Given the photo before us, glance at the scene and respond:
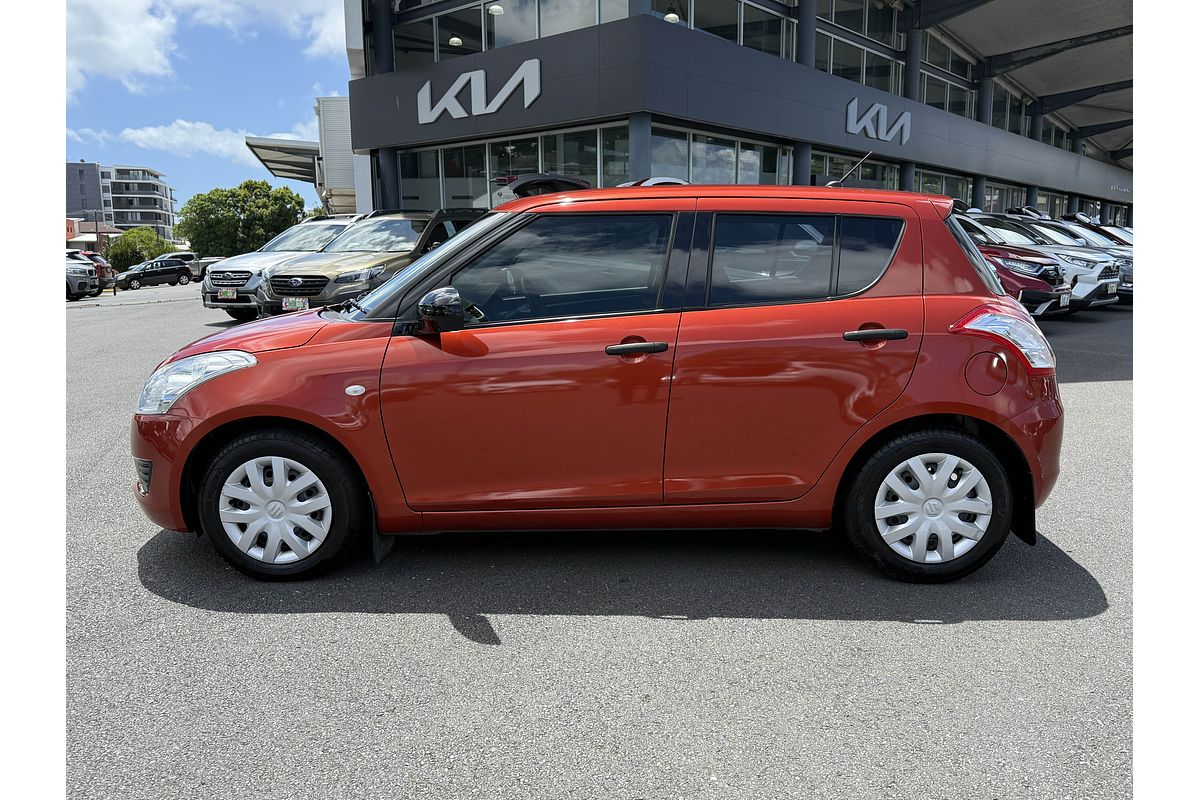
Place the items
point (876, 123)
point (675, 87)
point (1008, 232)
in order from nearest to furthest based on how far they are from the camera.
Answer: point (1008, 232) → point (675, 87) → point (876, 123)

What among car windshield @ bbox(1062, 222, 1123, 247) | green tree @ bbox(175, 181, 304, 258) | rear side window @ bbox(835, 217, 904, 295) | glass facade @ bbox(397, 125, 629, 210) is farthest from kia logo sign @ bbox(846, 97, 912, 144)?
green tree @ bbox(175, 181, 304, 258)

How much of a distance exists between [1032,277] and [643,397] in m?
11.2

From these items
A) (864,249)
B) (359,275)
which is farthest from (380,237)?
(864,249)

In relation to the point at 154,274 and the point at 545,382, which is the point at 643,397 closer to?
the point at 545,382

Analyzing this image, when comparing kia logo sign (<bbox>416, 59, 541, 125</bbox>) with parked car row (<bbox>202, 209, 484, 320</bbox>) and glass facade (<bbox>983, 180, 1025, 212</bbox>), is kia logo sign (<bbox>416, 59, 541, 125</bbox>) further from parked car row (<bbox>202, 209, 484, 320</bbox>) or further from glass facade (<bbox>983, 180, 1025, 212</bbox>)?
glass facade (<bbox>983, 180, 1025, 212</bbox>)

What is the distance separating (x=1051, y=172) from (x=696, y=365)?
143 feet

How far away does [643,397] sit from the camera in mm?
3498

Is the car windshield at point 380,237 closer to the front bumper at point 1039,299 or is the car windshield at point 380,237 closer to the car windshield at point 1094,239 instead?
the front bumper at point 1039,299

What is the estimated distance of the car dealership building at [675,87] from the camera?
17.5 meters

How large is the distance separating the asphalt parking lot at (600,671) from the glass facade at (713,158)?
15.1 m

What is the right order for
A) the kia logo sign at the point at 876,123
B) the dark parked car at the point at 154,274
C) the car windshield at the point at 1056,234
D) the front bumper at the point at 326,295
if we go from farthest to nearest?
1. the dark parked car at the point at 154,274
2. the kia logo sign at the point at 876,123
3. the car windshield at the point at 1056,234
4. the front bumper at the point at 326,295

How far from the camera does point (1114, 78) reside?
3888cm

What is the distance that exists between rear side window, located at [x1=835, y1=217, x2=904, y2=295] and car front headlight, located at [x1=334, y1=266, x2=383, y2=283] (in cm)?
812

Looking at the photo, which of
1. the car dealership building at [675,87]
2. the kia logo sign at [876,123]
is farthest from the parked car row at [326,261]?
the kia logo sign at [876,123]
